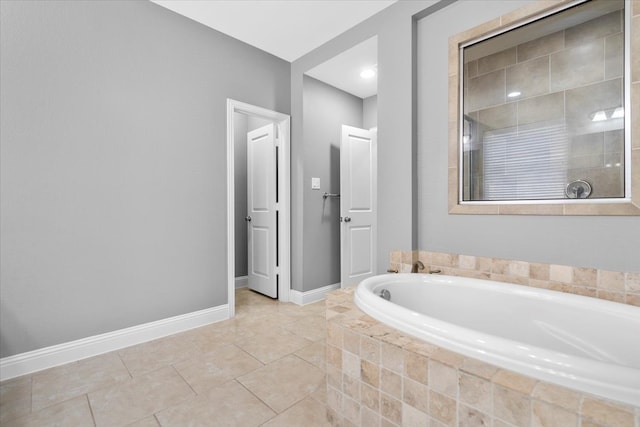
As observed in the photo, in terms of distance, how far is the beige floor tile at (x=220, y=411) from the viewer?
1.40m

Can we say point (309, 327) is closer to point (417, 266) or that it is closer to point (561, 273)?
point (417, 266)

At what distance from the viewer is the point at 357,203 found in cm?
342

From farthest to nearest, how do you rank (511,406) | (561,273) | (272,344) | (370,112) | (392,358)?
(370,112)
(272,344)
(561,273)
(392,358)
(511,406)

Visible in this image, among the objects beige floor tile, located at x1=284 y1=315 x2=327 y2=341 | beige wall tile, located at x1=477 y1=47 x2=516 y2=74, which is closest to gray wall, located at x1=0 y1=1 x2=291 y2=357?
beige floor tile, located at x1=284 y1=315 x2=327 y2=341

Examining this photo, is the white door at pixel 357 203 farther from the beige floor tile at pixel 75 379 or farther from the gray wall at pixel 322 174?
the beige floor tile at pixel 75 379

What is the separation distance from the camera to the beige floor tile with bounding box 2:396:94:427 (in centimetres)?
140

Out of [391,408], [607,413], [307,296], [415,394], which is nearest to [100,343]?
[307,296]

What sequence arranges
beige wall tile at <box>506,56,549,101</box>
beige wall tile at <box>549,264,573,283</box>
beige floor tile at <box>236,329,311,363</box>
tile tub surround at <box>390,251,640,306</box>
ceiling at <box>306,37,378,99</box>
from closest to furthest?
tile tub surround at <box>390,251,640,306</box>
beige wall tile at <box>549,264,573,283</box>
beige wall tile at <box>506,56,549,101</box>
beige floor tile at <box>236,329,311,363</box>
ceiling at <box>306,37,378,99</box>

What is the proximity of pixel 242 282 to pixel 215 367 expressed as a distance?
6.82 ft

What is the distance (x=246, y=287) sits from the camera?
153 inches

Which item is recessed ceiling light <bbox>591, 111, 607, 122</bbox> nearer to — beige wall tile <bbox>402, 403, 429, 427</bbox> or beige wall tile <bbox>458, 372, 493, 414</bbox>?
beige wall tile <bbox>458, 372, 493, 414</bbox>

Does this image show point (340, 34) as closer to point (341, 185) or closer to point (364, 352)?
point (341, 185)

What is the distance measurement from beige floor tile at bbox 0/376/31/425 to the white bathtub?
174 centimetres

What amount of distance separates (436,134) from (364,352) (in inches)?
63.2
